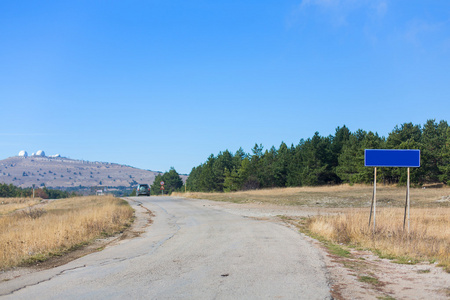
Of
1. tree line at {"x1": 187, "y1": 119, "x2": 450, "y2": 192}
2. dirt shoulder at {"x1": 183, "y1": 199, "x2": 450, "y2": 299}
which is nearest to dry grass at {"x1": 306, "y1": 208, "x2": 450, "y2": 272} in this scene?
dirt shoulder at {"x1": 183, "y1": 199, "x2": 450, "y2": 299}

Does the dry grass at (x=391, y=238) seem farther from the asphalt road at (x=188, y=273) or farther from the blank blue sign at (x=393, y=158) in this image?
the blank blue sign at (x=393, y=158)

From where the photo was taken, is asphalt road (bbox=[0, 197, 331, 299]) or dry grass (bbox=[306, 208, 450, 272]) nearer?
asphalt road (bbox=[0, 197, 331, 299])

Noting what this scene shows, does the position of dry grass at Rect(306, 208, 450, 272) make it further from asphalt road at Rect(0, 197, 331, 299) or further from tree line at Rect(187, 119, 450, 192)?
tree line at Rect(187, 119, 450, 192)

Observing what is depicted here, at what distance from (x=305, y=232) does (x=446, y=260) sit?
747 centimetres

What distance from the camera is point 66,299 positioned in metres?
6.50

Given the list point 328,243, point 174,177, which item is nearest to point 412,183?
point 328,243

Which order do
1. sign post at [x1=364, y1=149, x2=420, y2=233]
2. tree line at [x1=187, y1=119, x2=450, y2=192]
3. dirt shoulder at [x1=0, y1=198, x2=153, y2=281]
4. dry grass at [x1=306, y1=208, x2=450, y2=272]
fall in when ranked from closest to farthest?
dirt shoulder at [x1=0, y1=198, x2=153, y2=281] → dry grass at [x1=306, y1=208, x2=450, y2=272] → sign post at [x1=364, y1=149, x2=420, y2=233] → tree line at [x1=187, y1=119, x2=450, y2=192]

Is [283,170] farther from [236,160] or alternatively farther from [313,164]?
[236,160]

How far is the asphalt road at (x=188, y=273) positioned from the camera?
6844 mm

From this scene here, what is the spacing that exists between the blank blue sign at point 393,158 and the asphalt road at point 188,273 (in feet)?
13.0

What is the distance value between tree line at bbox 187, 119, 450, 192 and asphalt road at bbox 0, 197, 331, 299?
53.5 metres

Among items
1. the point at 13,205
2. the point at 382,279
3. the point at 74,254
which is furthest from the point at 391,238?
the point at 13,205

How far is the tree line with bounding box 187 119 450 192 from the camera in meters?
62.6

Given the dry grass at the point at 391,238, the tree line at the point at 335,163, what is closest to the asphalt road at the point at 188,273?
the dry grass at the point at 391,238
